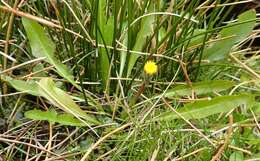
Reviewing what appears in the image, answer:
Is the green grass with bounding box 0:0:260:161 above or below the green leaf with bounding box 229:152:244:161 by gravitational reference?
above

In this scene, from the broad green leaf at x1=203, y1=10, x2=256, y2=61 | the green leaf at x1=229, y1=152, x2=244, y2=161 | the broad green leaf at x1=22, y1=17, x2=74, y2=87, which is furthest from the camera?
the broad green leaf at x1=203, y1=10, x2=256, y2=61

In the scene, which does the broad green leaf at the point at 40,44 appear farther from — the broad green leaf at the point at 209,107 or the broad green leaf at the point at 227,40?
the broad green leaf at the point at 227,40

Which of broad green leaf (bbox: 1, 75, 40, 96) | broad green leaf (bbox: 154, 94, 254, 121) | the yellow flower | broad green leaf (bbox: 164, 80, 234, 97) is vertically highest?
the yellow flower

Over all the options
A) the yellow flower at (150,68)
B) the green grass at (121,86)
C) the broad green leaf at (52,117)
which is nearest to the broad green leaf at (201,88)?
the green grass at (121,86)

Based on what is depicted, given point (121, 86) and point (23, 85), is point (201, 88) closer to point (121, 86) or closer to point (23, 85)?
point (121, 86)

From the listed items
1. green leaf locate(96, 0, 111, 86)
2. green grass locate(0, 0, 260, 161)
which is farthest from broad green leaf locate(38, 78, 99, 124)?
green leaf locate(96, 0, 111, 86)

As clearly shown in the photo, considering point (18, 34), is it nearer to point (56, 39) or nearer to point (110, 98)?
point (56, 39)

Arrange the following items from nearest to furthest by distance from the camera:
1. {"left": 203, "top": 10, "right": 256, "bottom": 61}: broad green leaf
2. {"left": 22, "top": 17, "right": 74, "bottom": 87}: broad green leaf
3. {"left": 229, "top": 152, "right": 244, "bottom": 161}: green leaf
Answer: {"left": 229, "top": 152, "right": 244, "bottom": 161}: green leaf < {"left": 22, "top": 17, "right": 74, "bottom": 87}: broad green leaf < {"left": 203, "top": 10, "right": 256, "bottom": 61}: broad green leaf

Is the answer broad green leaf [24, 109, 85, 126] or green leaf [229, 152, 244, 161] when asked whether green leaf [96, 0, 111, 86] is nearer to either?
broad green leaf [24, 109, 85, 126]
